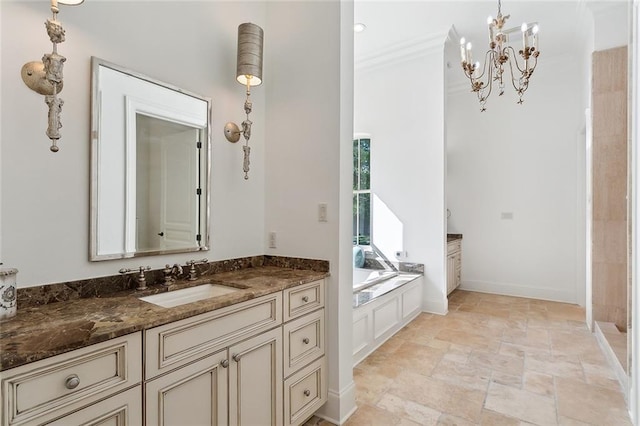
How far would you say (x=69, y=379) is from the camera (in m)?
0.97

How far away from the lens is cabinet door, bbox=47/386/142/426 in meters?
0.99

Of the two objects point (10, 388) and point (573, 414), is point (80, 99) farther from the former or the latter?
point (573, 414)

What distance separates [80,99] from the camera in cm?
147

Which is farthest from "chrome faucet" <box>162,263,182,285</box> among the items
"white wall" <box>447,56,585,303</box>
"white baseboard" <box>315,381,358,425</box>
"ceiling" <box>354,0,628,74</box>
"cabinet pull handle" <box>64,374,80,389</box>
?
"white wall" <box>447,56,585,303</box>

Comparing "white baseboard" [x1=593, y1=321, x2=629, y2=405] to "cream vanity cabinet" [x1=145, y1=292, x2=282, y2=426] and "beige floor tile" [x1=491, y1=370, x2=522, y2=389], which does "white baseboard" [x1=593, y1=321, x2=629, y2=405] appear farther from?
"cream vanity cabinet" [x1=145, y1=292, x2=282, y2=426]

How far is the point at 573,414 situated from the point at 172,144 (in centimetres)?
297

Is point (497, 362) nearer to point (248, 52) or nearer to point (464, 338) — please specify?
point (464, 338)

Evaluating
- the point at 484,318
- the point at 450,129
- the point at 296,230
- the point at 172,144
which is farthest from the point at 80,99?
the point at 450,129

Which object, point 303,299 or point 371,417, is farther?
point 371,417

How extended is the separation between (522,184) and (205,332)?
5189mm

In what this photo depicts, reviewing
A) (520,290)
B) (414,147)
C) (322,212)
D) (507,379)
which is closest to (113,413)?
(322,212)

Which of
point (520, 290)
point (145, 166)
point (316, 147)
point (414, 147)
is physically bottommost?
point (520, 290)

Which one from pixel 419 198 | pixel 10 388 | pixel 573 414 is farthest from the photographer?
pixel 419 198

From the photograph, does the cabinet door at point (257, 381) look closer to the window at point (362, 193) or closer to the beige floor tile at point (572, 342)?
the beige floor tile at point (572, 342)
